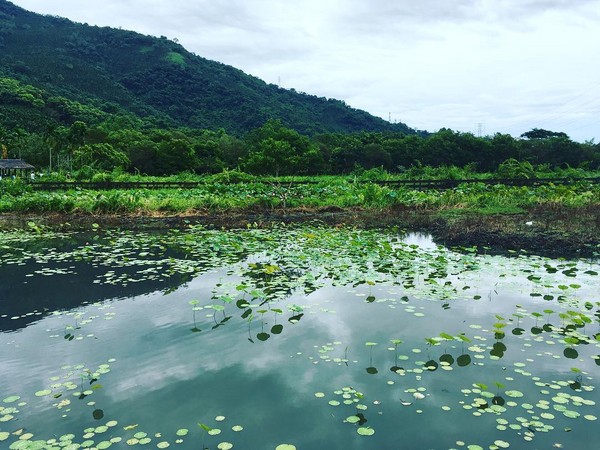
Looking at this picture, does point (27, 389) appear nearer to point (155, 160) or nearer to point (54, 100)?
point (155, 160)

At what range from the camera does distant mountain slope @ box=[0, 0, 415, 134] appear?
332 ft

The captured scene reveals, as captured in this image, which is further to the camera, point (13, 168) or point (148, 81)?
point (148, 81)

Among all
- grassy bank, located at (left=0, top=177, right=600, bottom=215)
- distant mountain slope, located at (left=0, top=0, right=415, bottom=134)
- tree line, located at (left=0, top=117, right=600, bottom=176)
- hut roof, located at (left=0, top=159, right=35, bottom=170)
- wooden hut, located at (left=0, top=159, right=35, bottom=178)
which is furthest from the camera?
distant mountain slope, located at (left=0, top=0, right=415, bottom=134)

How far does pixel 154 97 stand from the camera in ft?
355

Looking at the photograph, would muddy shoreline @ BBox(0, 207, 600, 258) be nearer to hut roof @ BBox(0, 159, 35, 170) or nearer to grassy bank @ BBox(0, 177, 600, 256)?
grassy bank @ BBox(0, 177, 600, 256)

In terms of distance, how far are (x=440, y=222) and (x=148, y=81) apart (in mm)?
111254

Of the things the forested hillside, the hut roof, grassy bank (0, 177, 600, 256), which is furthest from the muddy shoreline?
the hut roof

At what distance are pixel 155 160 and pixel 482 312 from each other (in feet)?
169

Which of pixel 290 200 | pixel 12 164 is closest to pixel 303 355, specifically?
pixel 290 200

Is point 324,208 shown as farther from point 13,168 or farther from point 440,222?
point 13,168

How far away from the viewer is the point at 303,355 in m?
5.48

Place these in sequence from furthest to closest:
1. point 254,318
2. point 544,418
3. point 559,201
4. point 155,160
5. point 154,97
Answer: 1. point 154,97
2. point 155,160
3. point 559,201
4. point 254,318
5. point 544,418

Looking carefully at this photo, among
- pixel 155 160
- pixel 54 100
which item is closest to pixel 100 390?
pixel 155 160

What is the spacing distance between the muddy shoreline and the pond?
200 cm
